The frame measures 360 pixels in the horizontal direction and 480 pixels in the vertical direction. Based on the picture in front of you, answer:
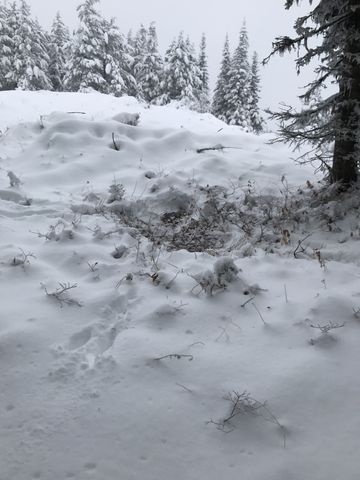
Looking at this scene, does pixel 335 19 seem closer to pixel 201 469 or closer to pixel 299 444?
pixel 299 444

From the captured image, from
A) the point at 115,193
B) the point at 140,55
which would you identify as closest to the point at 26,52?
the point at 140,55

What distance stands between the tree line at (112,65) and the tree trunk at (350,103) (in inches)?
1133

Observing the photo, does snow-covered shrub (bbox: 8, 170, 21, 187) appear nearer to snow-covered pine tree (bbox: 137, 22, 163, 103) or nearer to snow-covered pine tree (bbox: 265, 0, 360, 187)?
snow-covered pine tree (bbox: 265, 0, 360, 187)

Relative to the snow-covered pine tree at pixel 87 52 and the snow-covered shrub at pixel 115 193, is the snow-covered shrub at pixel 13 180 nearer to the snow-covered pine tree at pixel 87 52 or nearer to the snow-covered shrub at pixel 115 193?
the snow-covered shrub at pixel 115 193

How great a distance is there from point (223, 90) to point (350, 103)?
112 feet

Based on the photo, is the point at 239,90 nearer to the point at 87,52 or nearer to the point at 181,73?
the point at 181,73

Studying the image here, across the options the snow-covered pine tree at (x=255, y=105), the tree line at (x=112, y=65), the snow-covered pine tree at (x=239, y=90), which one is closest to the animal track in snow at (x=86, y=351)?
the tree line at (x=112, y=65)

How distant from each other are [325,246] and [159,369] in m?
3.13

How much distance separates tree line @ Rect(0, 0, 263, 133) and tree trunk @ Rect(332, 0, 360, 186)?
28.8m

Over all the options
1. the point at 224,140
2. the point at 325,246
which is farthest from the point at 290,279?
the point at 224,140

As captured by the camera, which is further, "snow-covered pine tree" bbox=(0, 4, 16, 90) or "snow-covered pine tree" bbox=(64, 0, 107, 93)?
"snow-covered pine tree" bbox=(0, 4, 16, 90)

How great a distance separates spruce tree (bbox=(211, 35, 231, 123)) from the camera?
1438 inches

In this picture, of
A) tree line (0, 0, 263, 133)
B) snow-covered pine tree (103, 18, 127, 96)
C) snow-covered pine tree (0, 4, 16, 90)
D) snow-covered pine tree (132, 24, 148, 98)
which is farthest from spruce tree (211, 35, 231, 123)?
snow-covered pine tree (0, 4, 16, 90)

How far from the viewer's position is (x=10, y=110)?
11.8 m
